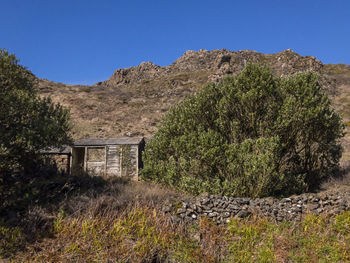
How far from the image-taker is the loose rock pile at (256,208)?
9.61 metres

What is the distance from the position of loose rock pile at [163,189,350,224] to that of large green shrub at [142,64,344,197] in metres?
1.36

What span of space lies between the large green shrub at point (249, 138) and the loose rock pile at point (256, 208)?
4.45 feet

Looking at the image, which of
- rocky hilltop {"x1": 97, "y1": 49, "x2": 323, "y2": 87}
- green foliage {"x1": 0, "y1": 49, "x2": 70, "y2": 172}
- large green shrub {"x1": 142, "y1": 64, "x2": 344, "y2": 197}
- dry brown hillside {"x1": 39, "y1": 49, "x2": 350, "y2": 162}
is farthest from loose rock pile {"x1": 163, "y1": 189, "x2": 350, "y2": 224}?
rocky hilltop {"x1": 97, "y1": 49, "x2": 323, "y2": 87}

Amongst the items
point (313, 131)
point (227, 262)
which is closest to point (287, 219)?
point (227, 262)

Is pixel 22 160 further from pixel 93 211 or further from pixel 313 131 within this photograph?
pixel 313 131

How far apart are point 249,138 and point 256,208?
13.1 ft

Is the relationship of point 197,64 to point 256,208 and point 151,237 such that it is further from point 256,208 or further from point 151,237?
point 151,237

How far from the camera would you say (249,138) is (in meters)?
12.7

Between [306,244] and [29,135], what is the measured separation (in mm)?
11228

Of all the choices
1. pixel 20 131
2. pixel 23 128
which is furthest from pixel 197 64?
pixel 23 128

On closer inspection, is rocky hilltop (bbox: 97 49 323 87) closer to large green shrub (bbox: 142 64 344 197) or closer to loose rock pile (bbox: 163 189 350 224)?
large green shrub (bbox: 142 64 344 197)

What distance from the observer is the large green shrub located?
1177cm

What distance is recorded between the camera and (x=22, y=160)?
35.8 ft

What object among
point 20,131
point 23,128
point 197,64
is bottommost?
point 20,131
